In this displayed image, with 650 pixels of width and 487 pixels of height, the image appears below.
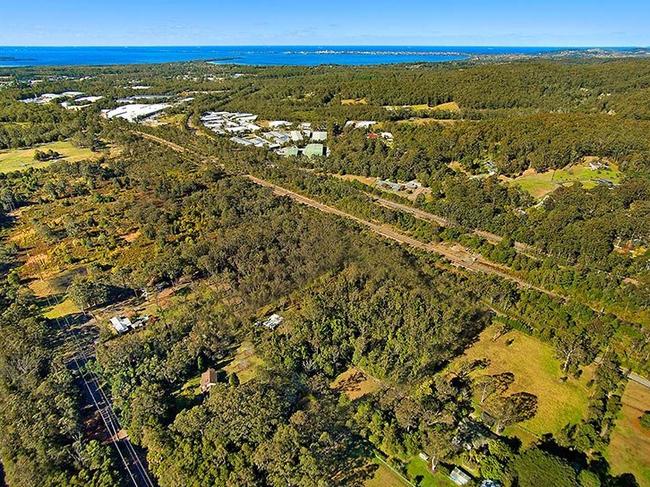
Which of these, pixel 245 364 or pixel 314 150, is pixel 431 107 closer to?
pixel 314 150

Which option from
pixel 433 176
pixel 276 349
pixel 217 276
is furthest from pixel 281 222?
pixel 433 176

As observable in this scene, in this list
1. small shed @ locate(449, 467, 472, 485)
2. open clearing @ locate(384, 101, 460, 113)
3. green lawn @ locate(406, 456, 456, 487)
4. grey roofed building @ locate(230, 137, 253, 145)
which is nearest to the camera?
small shed @ locate(449, 467, 472, 485)

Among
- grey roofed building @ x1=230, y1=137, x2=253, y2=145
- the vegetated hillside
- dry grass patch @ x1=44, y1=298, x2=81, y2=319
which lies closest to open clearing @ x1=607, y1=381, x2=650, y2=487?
the vegetated hillside

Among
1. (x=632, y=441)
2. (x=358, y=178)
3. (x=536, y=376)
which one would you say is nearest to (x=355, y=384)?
(x=536, y=376)

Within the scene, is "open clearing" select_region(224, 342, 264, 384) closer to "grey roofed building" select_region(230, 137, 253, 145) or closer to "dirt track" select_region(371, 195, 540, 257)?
"dirt track" select_region(371, 195, 540, 257)

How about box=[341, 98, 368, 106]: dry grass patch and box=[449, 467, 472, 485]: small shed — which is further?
box=[341, 98, 368, 106]: dry grass patch

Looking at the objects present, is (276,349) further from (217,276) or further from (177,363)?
(217,276)
